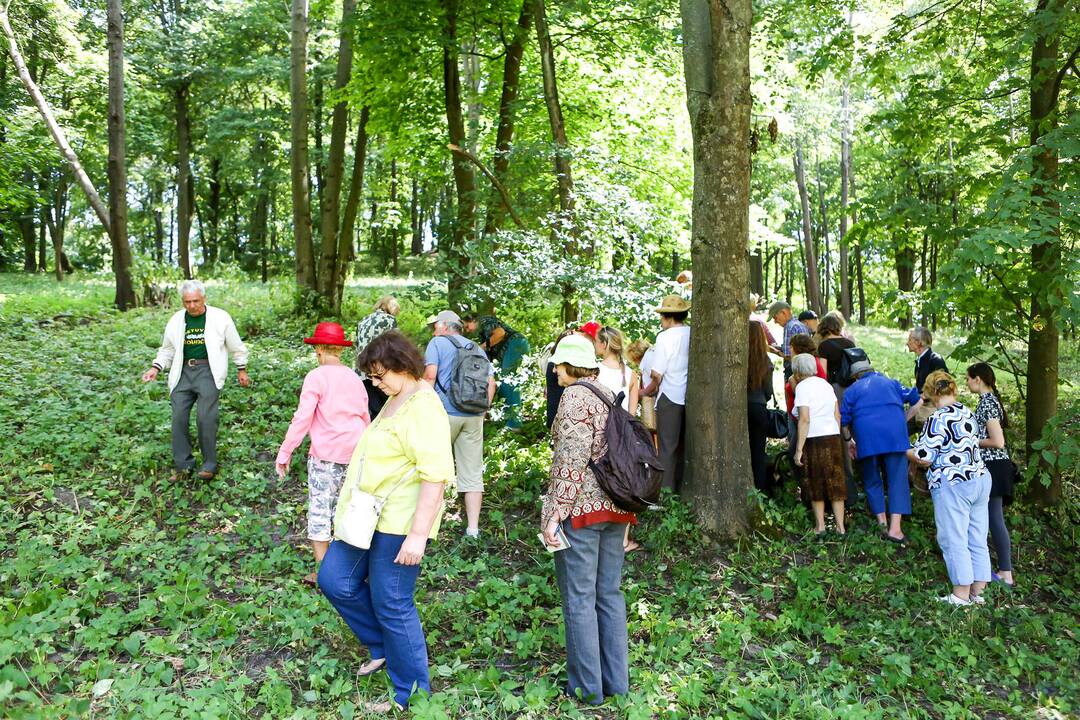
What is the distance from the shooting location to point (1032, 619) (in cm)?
603

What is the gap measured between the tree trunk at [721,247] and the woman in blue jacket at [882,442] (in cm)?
147

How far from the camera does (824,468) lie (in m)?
7.38

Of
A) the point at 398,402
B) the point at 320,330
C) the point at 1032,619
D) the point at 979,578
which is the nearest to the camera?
the point at 398,402

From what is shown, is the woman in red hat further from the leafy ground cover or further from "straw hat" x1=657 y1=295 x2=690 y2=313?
"straw hat" x1=657 y1=295 x2=690 y2=313

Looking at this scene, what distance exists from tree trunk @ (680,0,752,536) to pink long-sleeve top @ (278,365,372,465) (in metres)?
3.08

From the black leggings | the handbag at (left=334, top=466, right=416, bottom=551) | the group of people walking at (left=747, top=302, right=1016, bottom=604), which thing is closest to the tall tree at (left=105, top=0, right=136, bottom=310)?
the group of people walking at (left=747, top=302, right=1016, bottom=604)

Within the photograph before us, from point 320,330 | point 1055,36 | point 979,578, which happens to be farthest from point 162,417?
point 1055,36

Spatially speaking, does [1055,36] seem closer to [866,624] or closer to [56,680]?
[866,624]

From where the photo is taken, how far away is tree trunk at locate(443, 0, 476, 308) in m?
9.77

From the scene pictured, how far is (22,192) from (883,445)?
17.2 meters

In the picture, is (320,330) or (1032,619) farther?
(1032,619)

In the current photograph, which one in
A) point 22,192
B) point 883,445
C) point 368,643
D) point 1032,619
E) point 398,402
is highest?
point 22,192

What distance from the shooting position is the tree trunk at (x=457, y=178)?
9.77 meters

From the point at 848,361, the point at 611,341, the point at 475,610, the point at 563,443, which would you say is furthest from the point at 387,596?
the point at 848,361
